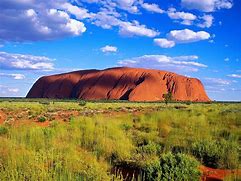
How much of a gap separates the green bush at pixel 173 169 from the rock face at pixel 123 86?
10760cm

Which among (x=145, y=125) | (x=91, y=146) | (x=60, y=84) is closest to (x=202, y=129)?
(x=145, y=125)

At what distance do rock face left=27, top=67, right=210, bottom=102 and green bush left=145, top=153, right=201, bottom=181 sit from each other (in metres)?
108

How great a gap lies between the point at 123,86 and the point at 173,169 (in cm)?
12193

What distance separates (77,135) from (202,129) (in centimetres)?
432

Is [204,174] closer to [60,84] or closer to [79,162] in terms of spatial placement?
[79,162]

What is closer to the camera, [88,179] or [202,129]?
[88,179]

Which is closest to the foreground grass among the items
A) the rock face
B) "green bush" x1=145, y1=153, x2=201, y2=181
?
"green bush" x1=145, y1=153, x2=201, y2=181

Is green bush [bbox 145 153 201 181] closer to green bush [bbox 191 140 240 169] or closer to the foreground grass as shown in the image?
the foreground grass

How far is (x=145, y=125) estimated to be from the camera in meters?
15.3

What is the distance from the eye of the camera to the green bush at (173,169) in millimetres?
6341

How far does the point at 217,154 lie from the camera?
27.3 feet

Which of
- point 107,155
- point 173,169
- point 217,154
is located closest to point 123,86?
point 107,155

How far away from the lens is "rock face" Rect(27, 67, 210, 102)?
123 meters

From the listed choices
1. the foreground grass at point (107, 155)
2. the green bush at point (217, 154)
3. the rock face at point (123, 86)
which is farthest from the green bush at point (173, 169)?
the rock face at point (123, 86)
